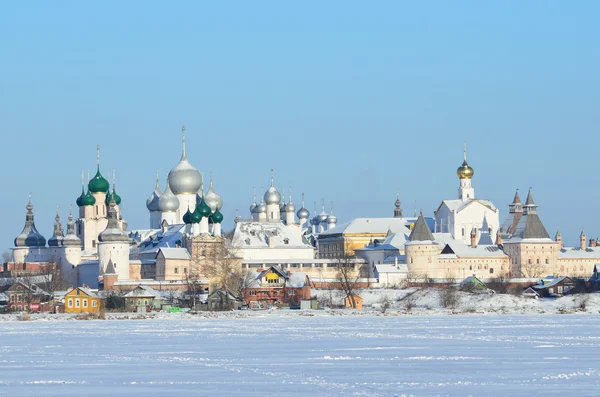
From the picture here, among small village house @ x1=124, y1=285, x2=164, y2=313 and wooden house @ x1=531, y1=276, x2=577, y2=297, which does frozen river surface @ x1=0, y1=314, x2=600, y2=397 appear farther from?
wooden house @ x1=531, y1=276, x2=577, y2=297

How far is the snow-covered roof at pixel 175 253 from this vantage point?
240 feet

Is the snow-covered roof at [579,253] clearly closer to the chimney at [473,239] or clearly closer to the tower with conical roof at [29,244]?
the chimney at [473,239]

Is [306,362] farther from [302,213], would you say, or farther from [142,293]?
[302,213]

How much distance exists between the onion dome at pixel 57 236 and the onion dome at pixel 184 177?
22.6 feet

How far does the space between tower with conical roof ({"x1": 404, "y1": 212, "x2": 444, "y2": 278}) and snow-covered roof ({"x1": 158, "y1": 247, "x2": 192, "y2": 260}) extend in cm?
1212

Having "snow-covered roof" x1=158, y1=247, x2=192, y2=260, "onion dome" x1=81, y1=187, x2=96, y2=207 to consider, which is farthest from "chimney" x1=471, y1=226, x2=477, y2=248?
"onion dome" x1=81, y1=187, x2=96, y2=207

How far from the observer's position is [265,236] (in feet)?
260

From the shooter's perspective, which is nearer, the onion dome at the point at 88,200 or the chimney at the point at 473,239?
the onion dome at the point at 88,200

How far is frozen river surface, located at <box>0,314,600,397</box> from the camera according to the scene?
17703 mm

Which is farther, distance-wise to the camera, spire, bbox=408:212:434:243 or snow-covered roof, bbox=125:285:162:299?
spire, bbox=408:212:434:243

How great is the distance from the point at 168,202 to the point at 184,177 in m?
2.80

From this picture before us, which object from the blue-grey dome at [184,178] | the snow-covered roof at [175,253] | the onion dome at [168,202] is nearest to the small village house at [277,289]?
the snow-covered roof at [175,253]

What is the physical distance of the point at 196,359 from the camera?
2239 cm

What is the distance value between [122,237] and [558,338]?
47.6 meters
